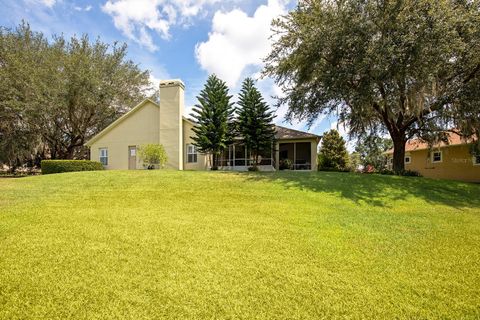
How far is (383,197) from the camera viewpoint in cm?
970

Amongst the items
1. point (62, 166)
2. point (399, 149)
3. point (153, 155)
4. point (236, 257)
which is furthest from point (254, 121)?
point (236, 257)

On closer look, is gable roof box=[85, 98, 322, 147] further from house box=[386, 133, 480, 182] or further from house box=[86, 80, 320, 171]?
house box=[386, 133, 480, 182]

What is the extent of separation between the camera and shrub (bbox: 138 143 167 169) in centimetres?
1794

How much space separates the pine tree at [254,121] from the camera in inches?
737

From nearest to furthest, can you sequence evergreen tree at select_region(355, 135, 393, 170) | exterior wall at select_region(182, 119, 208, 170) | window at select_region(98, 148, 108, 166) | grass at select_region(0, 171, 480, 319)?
grass at select_region(0, 171, 480, 319) < evergreen tree at select_region(355, 135, 393, 170) < exterior wall at select_region(182, 119, 208, 170) < window at select_region(98, 148, 108, 166)

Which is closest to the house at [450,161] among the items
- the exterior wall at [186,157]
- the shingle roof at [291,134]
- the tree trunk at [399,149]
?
the tree trunk at [399,149]

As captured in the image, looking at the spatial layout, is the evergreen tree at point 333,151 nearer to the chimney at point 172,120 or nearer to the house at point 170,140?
the house at point 170,140

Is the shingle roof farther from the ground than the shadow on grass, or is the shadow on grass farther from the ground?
the shingle roof

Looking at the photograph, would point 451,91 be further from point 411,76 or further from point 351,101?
point 351,101

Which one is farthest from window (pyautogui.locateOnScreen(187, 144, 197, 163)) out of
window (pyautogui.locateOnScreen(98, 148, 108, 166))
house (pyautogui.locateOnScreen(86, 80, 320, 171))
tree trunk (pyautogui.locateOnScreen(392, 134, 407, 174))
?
tree trunk (pyautogui.locateOnScreen(392, 134, 407, 174))

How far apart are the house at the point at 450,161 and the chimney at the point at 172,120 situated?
52.8 feet

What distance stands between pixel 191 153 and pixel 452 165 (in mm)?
19625

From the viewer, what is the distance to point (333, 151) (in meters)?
28.5

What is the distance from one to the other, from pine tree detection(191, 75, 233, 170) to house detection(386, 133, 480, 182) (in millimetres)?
12747
